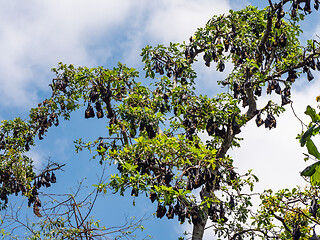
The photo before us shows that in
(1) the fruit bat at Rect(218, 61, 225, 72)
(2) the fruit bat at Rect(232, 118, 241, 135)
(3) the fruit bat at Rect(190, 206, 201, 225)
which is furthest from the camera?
(1) the fruit bat at Rect(218, 61, 225, 72)

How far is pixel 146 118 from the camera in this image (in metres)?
9.30

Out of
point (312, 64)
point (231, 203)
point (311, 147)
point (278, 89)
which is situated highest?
point (312, 64)

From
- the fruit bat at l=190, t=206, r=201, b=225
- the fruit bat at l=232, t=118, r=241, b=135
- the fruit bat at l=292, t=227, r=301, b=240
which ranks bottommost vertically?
the fruit bat at l=292, t=227, r=301, b=240

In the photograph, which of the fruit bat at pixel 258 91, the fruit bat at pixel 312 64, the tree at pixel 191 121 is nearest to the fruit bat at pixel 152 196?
the tree at pixel 191 121

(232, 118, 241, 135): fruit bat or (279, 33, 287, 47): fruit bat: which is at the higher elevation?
(279, 33, 287, 47): fruit bat

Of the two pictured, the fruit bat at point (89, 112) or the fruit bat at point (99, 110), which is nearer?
the fruit bat at point (99, 110)

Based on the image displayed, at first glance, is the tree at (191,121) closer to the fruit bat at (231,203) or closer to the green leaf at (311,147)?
the fruit bat at (231,203)

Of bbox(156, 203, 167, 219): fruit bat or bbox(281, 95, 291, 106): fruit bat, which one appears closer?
bbox(156, 203, 167, 219): fruit bat

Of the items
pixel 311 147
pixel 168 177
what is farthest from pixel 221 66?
pixel 311 147

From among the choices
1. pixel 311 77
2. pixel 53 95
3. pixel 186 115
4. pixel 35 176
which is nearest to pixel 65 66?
pixel 53 95

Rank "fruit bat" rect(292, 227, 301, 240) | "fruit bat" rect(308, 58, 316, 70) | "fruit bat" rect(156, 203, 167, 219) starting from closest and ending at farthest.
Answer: "fruit bat" rect(156, 203, 167, 219) → "fruit bat" rect(292, 227, 301, 240) → "fruit bat" rect(308, 58, 316, 70)

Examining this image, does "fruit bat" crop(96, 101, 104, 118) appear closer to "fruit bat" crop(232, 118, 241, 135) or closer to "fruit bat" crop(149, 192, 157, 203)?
"fruit bat" crop(149, 192, 157, 203)

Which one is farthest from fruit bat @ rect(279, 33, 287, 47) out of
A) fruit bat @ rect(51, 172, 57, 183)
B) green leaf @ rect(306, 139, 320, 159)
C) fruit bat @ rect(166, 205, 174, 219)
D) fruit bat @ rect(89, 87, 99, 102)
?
green leaf @ rect(306, 139, 320, 159)

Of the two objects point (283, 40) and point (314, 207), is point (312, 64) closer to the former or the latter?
point (283, 40)
